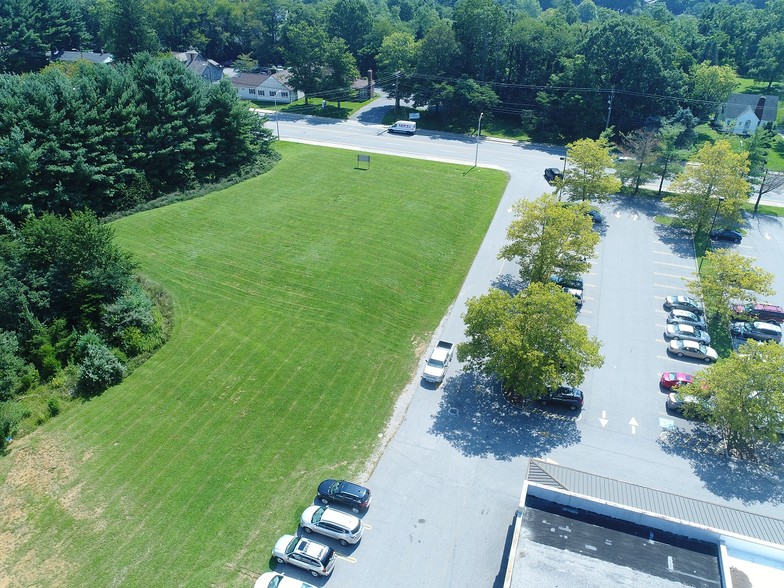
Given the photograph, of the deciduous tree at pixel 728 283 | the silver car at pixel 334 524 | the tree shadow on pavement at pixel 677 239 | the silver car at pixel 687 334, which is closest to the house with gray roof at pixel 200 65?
the tree shadow on pavement at pixel 677 239

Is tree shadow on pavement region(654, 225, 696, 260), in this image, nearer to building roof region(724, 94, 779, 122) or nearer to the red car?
the red car

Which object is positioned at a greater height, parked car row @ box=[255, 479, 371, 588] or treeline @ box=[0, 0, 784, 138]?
treeline @ box=[0, 0, 784, 138]

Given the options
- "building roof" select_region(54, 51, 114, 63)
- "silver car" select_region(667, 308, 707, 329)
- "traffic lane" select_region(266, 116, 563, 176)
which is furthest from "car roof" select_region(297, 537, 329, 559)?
"building roof" select_region(54, 51, 114, 63)

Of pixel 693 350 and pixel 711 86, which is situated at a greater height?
pixel 711 86

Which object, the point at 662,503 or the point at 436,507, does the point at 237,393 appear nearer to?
the point at 436,507

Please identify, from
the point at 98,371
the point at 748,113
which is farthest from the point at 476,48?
the point at 98,371

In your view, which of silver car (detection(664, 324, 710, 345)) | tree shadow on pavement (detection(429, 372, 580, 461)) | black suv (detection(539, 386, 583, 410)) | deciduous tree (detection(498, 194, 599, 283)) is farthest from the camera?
deciduous tree (detection(498, 194, 599, 283))

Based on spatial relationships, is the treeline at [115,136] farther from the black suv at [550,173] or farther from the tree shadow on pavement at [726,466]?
the tree shadow on pavement at [726,466]
